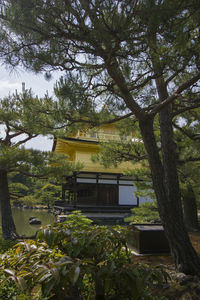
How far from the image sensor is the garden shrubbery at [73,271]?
4.43ft

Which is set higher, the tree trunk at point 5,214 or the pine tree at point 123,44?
the pine tree at point 123,44

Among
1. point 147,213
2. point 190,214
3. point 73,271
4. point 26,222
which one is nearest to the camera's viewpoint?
point 73,271

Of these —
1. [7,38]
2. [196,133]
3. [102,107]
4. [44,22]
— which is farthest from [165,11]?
[196,133]

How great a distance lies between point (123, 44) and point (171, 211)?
Answer: 192 cm

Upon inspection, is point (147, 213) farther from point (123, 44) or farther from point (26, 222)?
point (26, 222)

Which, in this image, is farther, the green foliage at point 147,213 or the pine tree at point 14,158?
the green foliage at point 147,213

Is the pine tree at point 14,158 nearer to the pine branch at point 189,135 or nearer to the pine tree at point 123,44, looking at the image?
the pine tree at point 123,44

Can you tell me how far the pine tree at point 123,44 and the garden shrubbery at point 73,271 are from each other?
81 cm

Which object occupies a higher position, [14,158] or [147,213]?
[14,158]

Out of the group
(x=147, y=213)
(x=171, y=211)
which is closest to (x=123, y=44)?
(x=171, y=211)

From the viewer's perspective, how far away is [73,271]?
1357 mm

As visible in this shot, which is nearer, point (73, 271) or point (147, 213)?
point (73, 271)

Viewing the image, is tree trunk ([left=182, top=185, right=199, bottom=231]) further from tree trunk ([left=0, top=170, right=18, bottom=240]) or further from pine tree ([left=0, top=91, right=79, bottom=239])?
tree trunk ([left=0, top=170, right=18, bottom=240])

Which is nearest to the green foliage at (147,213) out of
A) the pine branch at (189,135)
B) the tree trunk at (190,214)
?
the tree trunk at (190,214)
